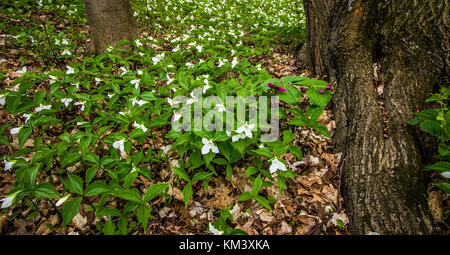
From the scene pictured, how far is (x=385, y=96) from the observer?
1.80m

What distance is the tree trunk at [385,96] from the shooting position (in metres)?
1.40

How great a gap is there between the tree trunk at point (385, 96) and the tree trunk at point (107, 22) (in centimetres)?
305

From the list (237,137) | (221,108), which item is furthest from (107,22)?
(237,137)

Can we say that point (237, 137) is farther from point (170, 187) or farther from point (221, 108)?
point (170, 187)

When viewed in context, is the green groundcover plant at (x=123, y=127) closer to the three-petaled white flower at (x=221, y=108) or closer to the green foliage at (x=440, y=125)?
the three-petaled white flower at (x=221, y=108)

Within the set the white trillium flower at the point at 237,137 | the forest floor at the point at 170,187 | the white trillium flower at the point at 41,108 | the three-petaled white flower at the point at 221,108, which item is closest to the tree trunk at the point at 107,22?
the forest floor at the point at 170,187

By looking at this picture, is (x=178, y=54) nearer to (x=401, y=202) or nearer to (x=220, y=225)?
(x=220, y=225)

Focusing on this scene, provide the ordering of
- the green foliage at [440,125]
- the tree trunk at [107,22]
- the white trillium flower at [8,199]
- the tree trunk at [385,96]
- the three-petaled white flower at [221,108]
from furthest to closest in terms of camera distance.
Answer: the tree trunk at [107,22] → the three-petaled white flower at [221,108] → the tree trunk at [385,96] → the green foliage at [440,125] → the white trillium flower at [8,199]

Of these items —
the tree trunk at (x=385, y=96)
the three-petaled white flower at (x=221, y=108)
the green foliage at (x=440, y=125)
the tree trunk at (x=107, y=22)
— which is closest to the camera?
the green foliage at (x=440, y=125)

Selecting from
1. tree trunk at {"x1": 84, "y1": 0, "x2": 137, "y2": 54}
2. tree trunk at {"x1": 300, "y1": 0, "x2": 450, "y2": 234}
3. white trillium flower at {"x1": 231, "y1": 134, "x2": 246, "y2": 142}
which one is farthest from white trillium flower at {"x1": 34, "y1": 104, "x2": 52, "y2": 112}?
tree trunk at {"x1": 300, "y1": 0, "x2": 450, "y2": 234}

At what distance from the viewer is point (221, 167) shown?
1994 mm

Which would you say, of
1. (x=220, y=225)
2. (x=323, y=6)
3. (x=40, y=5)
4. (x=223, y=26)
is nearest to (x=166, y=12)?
(x=223, y=26)

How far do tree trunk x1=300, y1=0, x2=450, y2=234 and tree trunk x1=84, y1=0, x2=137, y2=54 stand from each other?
3.05 meters
